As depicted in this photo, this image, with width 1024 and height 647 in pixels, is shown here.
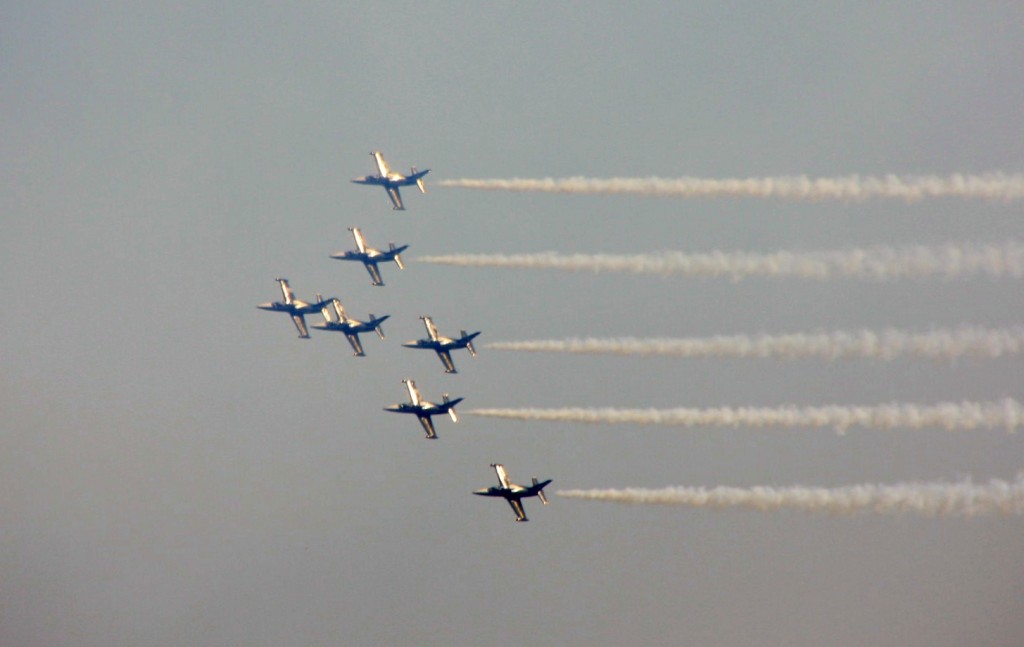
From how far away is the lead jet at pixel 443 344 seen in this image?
78.1 meters

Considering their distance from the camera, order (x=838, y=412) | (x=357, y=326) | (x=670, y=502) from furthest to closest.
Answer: (x=357, y=326), (x=670, y=502), (x=838, y=412)

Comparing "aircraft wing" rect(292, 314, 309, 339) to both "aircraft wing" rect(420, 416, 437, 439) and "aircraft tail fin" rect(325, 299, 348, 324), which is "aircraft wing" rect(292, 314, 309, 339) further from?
"aircraft wing" rect(420, 416, 437, 439)

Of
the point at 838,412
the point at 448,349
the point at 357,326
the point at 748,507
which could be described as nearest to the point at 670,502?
the point at 748,507

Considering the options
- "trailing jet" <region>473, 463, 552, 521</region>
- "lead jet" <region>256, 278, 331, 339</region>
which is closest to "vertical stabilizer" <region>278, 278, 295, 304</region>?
"lead jet" <region>256, 278, 331, 339</region>

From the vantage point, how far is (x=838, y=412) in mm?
59500

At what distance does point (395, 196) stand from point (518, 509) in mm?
18915

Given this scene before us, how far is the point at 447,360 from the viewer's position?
261ft

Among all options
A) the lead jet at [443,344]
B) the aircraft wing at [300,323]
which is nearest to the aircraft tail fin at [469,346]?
the lead jet at [443,344]

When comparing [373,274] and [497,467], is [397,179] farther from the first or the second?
[497,467]

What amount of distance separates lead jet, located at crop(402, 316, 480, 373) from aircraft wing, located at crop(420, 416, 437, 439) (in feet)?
8.10

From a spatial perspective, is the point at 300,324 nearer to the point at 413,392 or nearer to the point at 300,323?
the point at 300,323

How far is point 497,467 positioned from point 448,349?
670 cm

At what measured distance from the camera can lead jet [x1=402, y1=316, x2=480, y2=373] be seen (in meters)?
78.1

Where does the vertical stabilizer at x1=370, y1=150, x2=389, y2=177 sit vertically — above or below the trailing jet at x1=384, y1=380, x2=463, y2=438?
above
